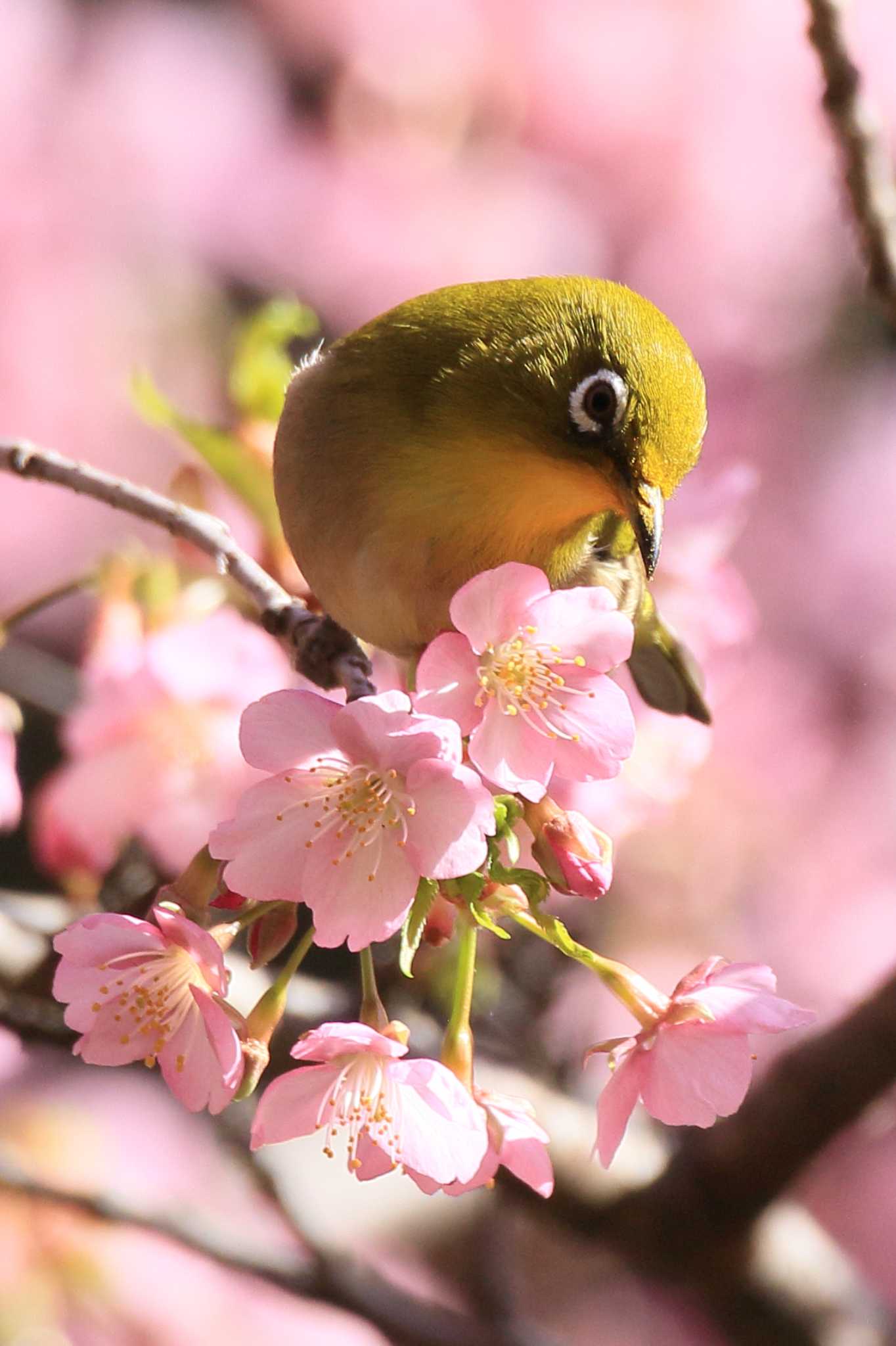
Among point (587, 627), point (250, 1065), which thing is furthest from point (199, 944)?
point (587, 627)

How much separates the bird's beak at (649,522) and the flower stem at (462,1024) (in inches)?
5.0

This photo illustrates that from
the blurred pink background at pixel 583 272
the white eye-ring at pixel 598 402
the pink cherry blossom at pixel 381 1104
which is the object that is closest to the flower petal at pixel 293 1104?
the pink cherry blossom at pixel 381 1104

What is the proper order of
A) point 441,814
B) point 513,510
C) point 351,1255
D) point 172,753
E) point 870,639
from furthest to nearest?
point 870,639, point 351,1255, point 172,753, point 513,510, point 441,814

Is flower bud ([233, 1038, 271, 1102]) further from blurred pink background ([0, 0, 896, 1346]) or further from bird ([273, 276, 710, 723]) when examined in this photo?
blurred pink background ([0, 0, 896, 1346])

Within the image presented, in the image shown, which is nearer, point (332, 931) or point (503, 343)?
point (332, 931)

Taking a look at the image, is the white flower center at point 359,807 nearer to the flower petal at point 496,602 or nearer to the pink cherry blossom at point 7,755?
the flower petal at point 496,602

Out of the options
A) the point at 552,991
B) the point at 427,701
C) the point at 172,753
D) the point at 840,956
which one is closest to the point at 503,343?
the point at 427,701

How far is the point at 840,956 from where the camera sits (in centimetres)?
118

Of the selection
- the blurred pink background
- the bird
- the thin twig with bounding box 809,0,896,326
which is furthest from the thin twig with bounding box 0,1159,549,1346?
the thin twig with bounding box 809,0,896,326

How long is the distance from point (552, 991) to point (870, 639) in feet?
1.46

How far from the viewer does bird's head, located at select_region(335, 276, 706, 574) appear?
40 centimetres

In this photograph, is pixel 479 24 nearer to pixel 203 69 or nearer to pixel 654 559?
pixel 203 69

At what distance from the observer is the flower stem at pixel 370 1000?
359 millimetres

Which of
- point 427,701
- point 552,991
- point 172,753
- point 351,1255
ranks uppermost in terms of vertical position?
point 427,701
